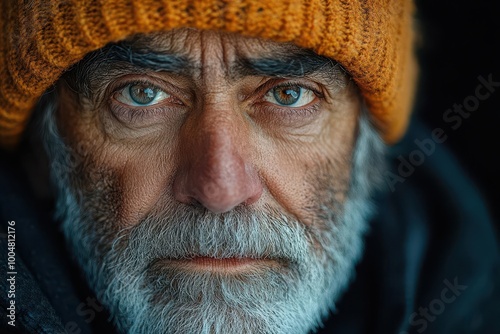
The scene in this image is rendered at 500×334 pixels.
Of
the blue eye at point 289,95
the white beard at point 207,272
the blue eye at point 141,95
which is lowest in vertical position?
the white beard at point 207,272

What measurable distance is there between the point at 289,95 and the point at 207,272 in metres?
0.50

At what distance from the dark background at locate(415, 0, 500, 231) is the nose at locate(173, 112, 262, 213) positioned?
1286 millimetres

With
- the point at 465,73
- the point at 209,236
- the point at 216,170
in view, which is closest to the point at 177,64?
the point at 216,170

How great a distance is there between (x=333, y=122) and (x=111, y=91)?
2.00 ft

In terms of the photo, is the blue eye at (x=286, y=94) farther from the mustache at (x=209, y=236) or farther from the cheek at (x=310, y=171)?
the mustache at (x=209, y=236)

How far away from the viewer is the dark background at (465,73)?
7.64 feet

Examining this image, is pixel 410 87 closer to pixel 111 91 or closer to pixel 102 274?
→ pixel 111 91

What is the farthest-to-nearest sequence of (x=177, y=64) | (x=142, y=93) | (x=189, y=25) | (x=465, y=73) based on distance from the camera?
(x=465, y=73)
(x=142, y=93)
(x=177, y=64)
(x=189, y=25)

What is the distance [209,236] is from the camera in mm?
1385

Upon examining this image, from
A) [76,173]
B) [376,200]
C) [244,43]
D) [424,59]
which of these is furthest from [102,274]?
[424,59]

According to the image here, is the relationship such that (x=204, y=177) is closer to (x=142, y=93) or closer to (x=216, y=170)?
(x=216, y=170)

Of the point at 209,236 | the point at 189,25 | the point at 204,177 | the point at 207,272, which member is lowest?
the point at 207,272

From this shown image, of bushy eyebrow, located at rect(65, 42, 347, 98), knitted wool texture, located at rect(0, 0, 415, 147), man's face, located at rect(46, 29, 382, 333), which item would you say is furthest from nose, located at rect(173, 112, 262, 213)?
knitted wool texture, located at rect(0, 0, 415, 147)

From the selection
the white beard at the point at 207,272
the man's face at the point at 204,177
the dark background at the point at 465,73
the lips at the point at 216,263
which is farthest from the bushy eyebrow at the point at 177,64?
the dark background at the point at 465,73
